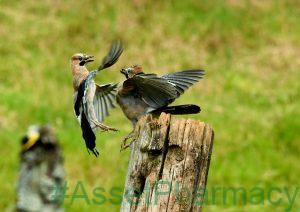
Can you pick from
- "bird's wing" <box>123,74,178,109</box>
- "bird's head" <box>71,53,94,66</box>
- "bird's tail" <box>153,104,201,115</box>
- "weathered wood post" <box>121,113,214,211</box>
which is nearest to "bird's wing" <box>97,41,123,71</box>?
"bird's wing" <box>123,74,178,109</box>

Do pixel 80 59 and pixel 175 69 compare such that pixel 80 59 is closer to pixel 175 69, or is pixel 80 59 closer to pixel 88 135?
pixel 88 135

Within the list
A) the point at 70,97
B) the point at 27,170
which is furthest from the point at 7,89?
the point at 27,170

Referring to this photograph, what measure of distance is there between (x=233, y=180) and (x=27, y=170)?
8405 mm

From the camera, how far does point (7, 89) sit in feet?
42.4

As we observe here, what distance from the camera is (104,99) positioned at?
18.2ft

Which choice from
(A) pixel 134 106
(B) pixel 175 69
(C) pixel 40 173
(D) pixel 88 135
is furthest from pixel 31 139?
(B) pixel 175 69


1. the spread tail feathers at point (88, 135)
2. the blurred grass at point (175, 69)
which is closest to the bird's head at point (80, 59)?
the spread tail feathers at point (88, 135)

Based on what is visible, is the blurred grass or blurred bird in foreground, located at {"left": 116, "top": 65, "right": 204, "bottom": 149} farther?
the blurred grass

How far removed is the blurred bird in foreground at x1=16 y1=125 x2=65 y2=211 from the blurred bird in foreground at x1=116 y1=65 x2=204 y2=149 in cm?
203

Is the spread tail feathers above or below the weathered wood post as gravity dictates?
above

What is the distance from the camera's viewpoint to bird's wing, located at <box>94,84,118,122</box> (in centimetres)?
546

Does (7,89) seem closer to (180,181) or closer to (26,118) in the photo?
(26,118)

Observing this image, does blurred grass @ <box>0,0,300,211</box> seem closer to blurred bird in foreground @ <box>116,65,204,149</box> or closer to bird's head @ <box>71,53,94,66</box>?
blurred bird in foreground @ <box>116,65,204,149</box>

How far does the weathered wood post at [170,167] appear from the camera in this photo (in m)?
3.96
